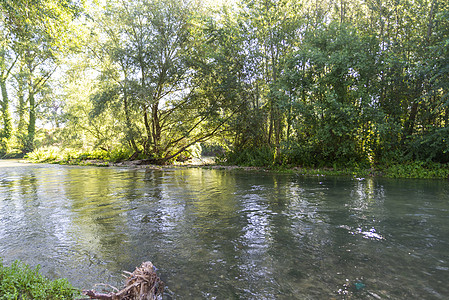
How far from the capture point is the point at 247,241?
15.4ft

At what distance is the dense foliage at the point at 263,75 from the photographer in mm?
12055

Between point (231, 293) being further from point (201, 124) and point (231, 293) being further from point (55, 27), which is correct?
point (201, 124)

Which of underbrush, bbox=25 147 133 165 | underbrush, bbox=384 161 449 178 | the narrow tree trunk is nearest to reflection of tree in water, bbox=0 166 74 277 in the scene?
underbrush, bbox=384 161 449 178

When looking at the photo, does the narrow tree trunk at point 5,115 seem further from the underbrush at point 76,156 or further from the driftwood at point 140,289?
the driftwood at point 140,289

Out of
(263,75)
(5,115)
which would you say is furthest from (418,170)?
(5,115)

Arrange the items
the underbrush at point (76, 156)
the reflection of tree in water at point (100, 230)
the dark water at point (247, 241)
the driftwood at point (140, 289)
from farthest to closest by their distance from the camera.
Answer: the underbrush at point (76, 156) → the reflection of tree in water at point (100, 230) → the dark water at point (247, 241) → the driftwood at point (140, 289)

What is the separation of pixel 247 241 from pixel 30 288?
9.76 feet

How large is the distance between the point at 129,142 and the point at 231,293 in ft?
58.4

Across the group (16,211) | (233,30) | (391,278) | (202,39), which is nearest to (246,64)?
(233,30)

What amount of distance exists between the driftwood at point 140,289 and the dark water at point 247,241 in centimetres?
24

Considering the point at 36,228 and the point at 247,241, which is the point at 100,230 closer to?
the point at 36,228

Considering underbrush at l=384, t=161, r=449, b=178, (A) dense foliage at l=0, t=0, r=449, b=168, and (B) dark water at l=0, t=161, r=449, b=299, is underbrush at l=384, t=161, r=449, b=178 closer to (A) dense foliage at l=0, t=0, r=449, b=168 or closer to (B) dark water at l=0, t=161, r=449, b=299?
(A) dense foliage at l=0, t=0, r=449, b=168

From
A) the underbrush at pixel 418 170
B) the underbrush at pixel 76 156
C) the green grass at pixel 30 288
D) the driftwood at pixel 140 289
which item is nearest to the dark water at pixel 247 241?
the driftwood at pixel 140 289

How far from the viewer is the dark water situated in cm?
333
